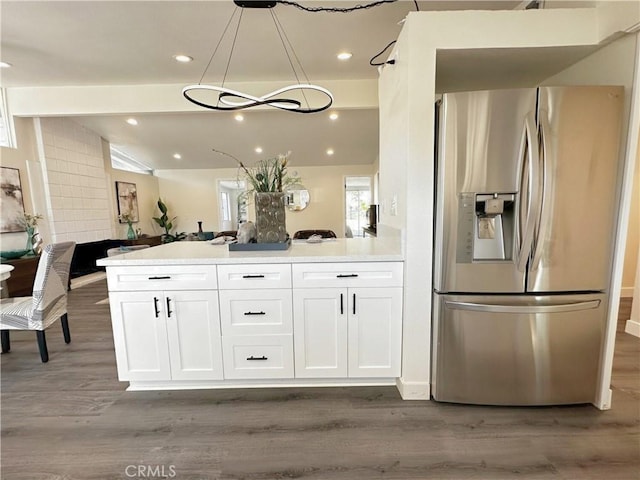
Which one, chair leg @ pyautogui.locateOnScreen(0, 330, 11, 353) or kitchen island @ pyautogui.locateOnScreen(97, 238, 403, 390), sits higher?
kitchen island @ pyautogui.locateOnScreen(97, 238, 403, 390)

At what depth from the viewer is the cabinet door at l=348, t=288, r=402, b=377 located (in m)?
1.89

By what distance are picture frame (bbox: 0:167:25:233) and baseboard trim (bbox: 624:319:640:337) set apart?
7.64 metres

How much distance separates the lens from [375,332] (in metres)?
1.92

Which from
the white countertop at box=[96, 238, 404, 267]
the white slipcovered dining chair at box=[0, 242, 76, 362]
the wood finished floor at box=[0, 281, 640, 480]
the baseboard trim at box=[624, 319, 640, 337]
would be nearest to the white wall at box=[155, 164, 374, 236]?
the white slipcovered dining chair at box=[0, 242, 76, 362]

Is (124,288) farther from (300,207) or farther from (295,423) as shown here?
(300,207)

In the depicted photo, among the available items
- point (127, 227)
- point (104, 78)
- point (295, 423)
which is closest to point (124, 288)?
point (295, 423)

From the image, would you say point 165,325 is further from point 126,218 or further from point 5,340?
point 126,218

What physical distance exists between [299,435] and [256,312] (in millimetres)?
755

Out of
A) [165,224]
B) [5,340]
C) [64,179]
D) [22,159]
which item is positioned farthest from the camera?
[165,224]

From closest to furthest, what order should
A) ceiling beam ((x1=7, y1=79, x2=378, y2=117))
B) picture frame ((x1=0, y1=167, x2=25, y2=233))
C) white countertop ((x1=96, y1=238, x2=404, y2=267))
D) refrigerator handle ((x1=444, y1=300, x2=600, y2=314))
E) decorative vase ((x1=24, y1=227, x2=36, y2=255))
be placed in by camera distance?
1. refrigerator handle ((x1=444, y1=300, x2=600, y2=314))
2. white countertop ((x1=96, y1=238, x2=404, y2=267))
3. ceiling beam ((x1=7, y1=79, x2=378, y2=117))
4. picture frame ((x1=0, y1=167, x2=25, y2=233))
5. decorative vase ((x1=24, y1=227, x2=36, y2=255))

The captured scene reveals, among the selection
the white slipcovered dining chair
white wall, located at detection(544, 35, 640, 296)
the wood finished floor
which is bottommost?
the wood finished floor

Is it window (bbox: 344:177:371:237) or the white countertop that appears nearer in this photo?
the white countertop

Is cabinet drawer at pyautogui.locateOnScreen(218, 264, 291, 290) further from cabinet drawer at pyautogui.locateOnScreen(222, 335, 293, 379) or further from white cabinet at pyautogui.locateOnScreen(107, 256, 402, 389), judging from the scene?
cabinet drawer at pyautogui.locateOnScreen(222, 335, 293, 379)

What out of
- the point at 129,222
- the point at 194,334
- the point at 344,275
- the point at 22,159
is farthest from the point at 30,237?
the point at 344,275
